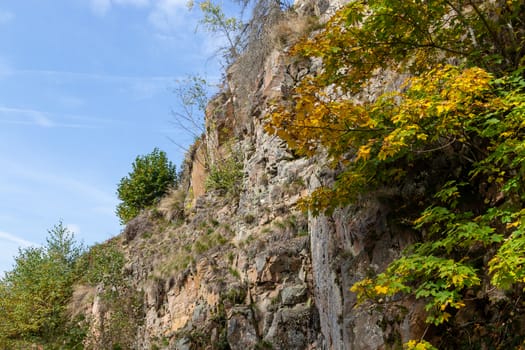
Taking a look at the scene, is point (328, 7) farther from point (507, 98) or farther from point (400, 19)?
point (507, 98)

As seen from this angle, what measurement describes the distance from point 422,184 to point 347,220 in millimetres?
1596

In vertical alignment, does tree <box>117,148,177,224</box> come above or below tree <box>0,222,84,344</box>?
above

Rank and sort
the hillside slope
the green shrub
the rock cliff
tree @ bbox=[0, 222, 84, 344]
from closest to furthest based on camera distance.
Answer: the hillside slope
the rock cliff
the green shrub
tree @ bbox=[0, 222, 84, 344]

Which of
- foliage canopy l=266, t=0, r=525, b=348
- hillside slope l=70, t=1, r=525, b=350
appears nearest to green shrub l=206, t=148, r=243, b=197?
hillside slope l=70, t=1, r=525, b=350

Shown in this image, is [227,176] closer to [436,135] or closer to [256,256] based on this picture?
[256,256]

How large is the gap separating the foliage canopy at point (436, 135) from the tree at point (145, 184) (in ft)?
73.0

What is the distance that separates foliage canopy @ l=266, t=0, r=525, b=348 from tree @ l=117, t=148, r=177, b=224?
22240 mm

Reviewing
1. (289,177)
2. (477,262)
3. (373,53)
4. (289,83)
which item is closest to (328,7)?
(289,83)

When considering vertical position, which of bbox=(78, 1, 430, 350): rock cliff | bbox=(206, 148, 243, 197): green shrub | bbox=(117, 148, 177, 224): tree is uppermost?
bbox=(117, 148, 177, 224): tree

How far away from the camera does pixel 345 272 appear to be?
8.83 metres

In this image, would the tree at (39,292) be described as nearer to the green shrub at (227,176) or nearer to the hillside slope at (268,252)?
the hillside slope at (268,252)

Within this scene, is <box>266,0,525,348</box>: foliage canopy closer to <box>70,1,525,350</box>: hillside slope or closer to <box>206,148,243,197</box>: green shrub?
<box>70,1,525,350</box>: hillside slope

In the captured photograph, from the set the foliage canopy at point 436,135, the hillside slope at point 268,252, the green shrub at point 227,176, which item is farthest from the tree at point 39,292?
the foliage canopy at point 436,135

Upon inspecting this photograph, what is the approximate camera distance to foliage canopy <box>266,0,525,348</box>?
6.04 meters
